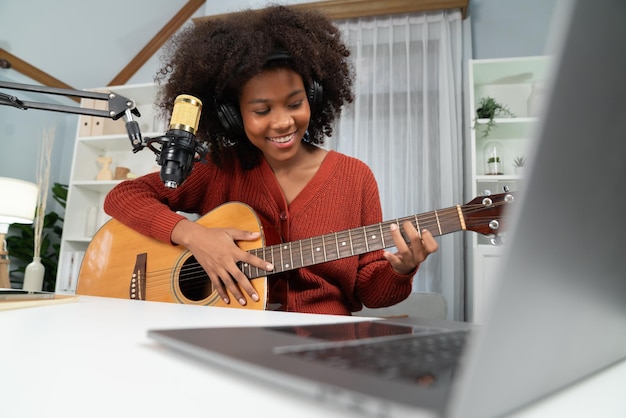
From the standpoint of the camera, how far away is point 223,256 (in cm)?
107

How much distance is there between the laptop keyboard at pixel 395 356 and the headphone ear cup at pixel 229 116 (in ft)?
3.78

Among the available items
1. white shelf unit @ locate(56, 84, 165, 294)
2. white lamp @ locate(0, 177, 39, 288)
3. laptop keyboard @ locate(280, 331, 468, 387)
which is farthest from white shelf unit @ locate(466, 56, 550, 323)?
white lamp @ locate(0, 177, 39, 288)

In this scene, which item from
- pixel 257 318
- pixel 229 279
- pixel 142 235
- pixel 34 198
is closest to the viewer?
pixel 257 318

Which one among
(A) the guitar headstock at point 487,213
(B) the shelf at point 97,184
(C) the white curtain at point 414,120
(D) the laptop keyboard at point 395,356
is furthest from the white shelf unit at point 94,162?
(D) the laptop keyboard at point 395,356

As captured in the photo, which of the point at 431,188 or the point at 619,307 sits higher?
the point at 431,188

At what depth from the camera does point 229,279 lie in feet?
3.47

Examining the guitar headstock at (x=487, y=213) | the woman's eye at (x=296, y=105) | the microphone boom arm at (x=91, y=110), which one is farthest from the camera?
the woman's eye at (x=296, y=105)

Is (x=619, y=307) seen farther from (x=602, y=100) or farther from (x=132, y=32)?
(x=132, y=32)

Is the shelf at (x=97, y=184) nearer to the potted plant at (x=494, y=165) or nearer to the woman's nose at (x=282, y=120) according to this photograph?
the woman's nose at (x=282, y=120)

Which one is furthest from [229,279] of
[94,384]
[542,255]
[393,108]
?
[393,108]

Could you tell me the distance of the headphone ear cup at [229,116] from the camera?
4.42ft

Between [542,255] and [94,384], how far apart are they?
25cm

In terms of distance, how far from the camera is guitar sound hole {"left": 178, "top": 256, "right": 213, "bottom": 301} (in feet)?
3.91

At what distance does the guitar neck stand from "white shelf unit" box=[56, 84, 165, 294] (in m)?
2.30
